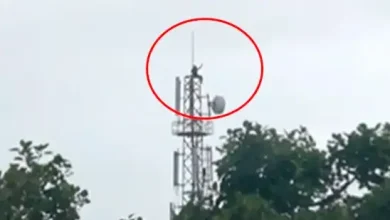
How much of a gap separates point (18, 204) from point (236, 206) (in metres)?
4.46

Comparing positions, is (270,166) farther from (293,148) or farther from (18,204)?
(18,204)

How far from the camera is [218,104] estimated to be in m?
29.2

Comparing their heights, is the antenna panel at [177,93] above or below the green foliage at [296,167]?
above

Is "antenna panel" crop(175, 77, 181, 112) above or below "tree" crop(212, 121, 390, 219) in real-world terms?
above

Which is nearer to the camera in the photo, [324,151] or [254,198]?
[254,198]

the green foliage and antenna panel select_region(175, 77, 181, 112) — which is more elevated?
antenna panel select_region(175, 77, 181, 112)

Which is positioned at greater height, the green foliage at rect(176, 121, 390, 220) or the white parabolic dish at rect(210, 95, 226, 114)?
the white parabolic dish at rect(210, 95, 226, 114)

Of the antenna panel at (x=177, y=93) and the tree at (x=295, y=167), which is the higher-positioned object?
the antenna panel at (x=177, y=93)

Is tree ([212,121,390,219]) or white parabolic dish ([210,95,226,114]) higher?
white parabolic dish ([210,95,226,114])

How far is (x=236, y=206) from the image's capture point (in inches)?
1005

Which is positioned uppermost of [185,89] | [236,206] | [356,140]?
[185,89]

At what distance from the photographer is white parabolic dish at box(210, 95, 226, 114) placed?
29203mm

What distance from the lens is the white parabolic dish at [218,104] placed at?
2920cm

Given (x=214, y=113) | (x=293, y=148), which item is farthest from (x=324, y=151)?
(x=214, y=113)
